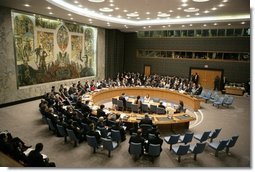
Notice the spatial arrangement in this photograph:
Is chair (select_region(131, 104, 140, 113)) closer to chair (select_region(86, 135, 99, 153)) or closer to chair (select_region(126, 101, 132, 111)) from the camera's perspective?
chair (select_region(126, 101, 132, 111))

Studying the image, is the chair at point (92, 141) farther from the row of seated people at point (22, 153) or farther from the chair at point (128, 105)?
the chair at point (128, 105)

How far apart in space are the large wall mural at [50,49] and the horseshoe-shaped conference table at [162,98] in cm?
407

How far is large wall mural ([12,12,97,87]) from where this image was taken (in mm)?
12305

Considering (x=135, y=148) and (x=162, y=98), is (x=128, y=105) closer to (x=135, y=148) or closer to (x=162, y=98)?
(x=162, y=98)

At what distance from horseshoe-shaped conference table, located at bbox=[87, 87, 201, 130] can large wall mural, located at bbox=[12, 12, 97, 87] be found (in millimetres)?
4074

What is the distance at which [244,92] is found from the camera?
17.2 meters

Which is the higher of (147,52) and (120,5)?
(120,5)

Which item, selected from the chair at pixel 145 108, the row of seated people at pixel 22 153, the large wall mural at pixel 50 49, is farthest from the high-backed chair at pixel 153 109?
the large wall mural at pixel 50 49

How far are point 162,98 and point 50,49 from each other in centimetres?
846

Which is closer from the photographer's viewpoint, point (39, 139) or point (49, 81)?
point (39, 139)

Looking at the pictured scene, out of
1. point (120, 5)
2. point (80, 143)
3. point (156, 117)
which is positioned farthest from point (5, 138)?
point (120, 5)

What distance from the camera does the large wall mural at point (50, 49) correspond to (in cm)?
1230

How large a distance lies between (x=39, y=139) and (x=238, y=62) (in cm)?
1650

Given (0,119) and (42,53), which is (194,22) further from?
(0,119)
